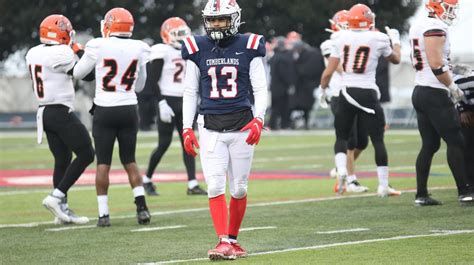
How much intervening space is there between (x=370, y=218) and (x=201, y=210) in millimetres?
2124

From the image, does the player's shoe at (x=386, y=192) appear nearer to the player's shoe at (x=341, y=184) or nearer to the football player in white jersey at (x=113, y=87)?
the player's shoe at (x=341, y=184)

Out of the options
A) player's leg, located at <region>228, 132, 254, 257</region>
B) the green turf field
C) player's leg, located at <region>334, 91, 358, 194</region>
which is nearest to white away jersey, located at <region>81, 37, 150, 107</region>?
the green turf field

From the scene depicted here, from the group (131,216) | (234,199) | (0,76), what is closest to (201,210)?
(131,216)

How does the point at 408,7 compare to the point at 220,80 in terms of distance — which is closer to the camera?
the point at 220,80

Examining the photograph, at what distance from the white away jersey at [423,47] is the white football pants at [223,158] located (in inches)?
121

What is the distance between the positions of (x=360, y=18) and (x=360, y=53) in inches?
15.0

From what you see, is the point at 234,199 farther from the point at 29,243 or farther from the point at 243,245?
the point at 29,243

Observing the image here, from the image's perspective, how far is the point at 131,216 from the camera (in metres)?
12.5

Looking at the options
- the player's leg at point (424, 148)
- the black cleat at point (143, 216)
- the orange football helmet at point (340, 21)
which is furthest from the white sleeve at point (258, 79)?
the orange football helmet at point (340, 21)

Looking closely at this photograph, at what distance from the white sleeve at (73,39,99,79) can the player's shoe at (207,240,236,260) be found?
3.04 meters

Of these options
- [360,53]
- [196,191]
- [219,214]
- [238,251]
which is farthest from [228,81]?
[196,191]

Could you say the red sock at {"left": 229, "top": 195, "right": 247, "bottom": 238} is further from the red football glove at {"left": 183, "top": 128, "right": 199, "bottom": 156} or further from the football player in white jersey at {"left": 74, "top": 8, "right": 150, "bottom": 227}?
the football player in white jersey at {"left": 74, "top": 8, "right": 150, "bottom": 227}

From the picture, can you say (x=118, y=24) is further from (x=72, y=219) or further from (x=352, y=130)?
(x=352, y=130)

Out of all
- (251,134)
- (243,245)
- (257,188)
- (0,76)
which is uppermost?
(251,134)
